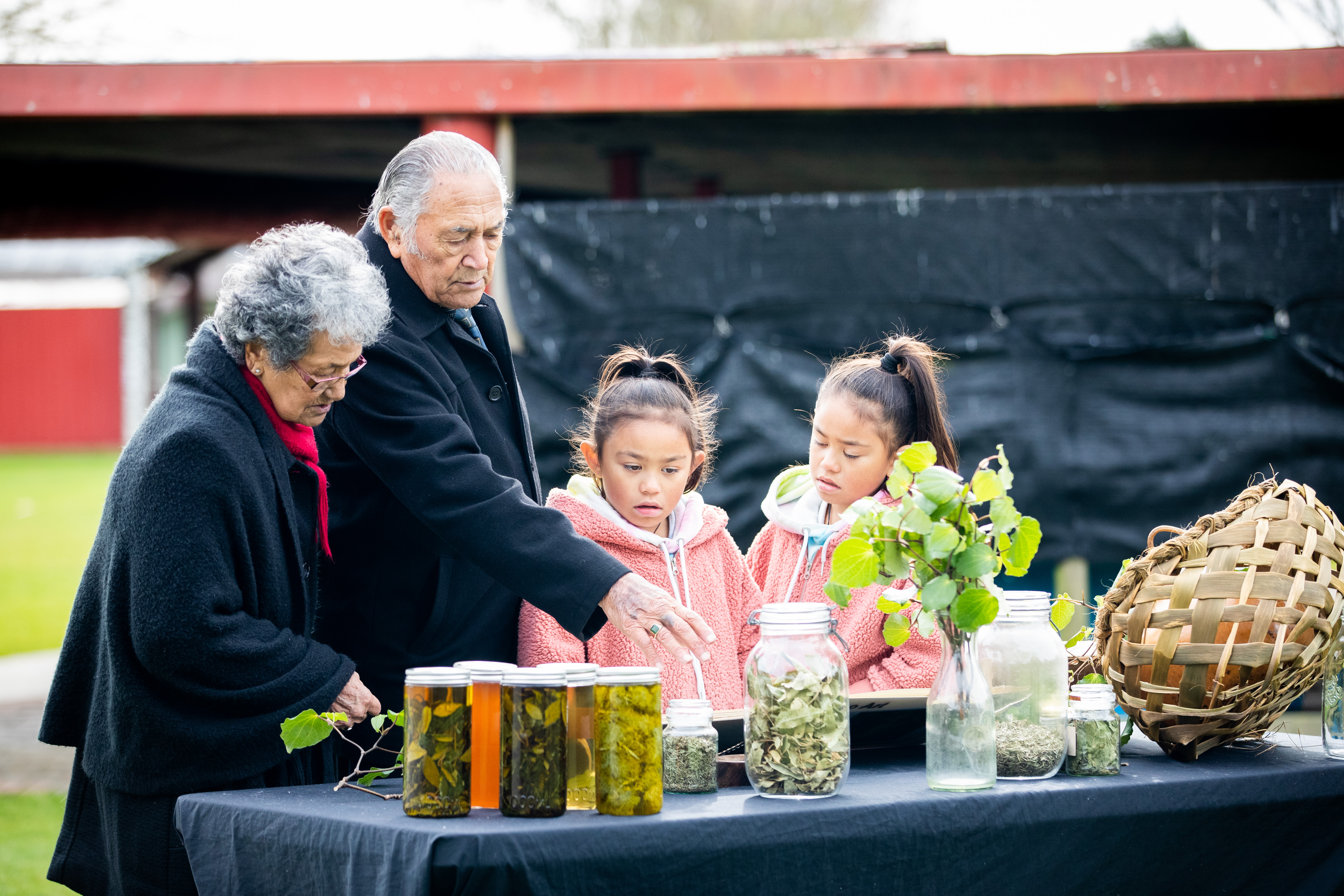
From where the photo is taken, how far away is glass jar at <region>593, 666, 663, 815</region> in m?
1.47

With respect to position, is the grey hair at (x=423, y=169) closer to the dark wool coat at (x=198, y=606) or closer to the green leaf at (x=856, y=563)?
the dark wool coat at (x=198, y=606)

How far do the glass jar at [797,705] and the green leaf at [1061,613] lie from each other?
48 cm

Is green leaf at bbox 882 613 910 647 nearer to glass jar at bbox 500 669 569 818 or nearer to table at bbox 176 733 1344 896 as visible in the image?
table at bbox 176 733 1344 896

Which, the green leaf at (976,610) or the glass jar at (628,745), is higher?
the green leaf at (976,610)

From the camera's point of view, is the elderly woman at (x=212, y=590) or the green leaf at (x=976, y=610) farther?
the elderly woman at (x=212, y=590)

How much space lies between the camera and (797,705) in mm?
1534

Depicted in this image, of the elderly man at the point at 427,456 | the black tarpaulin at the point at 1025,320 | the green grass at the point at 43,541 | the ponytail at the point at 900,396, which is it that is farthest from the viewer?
the green grass at the point at 43,541

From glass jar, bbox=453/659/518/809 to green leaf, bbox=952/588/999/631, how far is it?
22.8 inches

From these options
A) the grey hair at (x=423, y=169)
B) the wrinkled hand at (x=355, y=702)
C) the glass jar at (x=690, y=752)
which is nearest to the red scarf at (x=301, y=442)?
the wrinkled hand at (x=355, y=702)

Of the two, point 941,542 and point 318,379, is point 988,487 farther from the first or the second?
point 318,379

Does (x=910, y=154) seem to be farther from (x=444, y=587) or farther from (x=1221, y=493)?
(x=444, y=587)

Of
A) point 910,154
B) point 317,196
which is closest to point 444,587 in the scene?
point 910,154

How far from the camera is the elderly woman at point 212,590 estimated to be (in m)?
1.75

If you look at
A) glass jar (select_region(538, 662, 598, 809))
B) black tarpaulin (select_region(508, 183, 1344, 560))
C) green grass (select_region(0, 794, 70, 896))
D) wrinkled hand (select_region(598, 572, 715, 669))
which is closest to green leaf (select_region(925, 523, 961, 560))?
wrinkled hand (select_region(598, 572, 715, 669))
